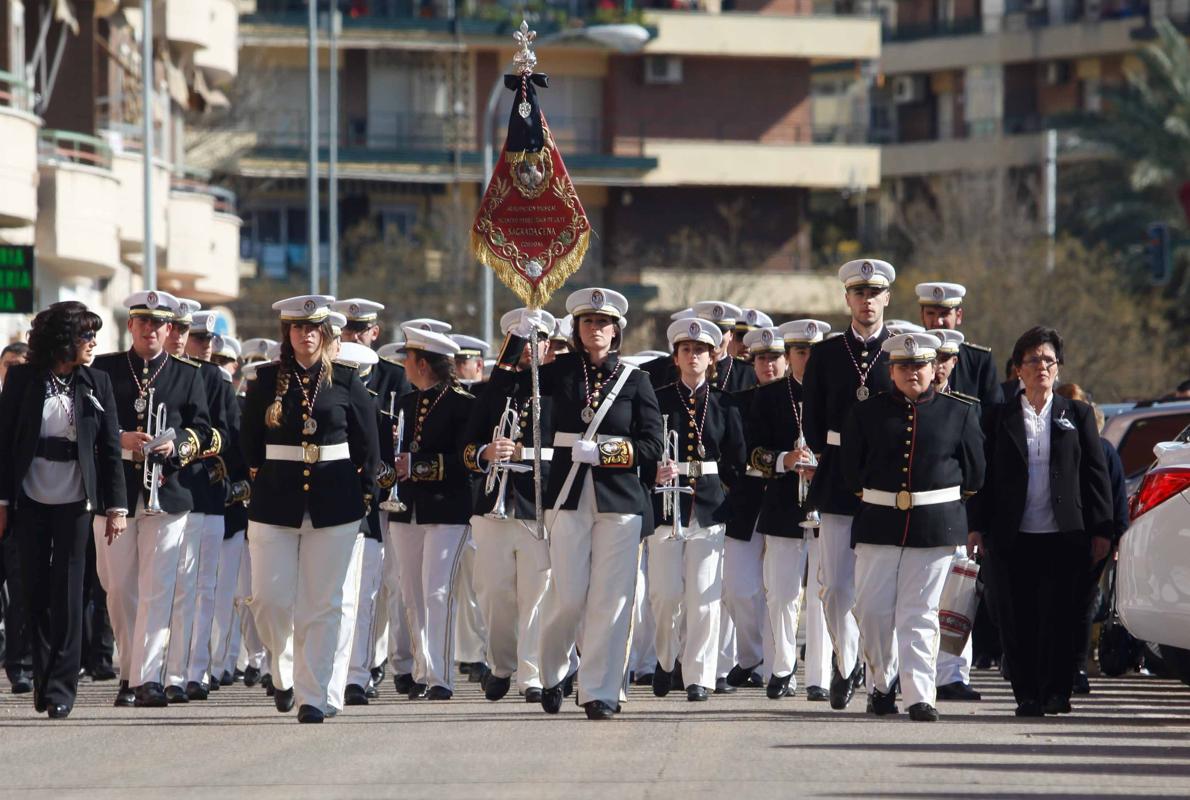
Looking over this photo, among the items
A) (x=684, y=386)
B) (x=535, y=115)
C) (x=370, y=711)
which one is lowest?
(x=370, y=711)

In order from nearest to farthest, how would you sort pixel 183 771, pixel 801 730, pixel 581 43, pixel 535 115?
1. pixel 183 771
2. pixel 801 730
3. pixel 535 115
4. pixel 581 43

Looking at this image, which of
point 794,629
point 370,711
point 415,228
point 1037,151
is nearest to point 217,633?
point 370,711

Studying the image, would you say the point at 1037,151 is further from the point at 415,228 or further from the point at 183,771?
the point at 183,771

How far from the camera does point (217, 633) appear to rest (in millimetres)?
17594

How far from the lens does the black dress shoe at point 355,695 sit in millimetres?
16094

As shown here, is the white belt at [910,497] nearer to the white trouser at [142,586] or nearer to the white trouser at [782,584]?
the white trouser at [782,584]

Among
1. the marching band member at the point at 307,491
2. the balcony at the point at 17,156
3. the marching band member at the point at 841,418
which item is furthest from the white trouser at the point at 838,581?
the balcony at the point at 17,156

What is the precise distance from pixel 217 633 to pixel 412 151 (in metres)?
49.0

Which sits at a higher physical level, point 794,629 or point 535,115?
point 535,115

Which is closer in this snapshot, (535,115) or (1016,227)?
(535,115)

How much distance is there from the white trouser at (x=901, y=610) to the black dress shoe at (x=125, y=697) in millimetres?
4282

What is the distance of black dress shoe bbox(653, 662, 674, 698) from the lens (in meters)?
16.9

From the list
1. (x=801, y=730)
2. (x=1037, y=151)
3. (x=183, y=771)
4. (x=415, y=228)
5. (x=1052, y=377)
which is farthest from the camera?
(x=1037, y=151)

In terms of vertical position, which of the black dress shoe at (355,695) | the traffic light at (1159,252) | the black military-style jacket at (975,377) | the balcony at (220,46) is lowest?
the black dress shoe at (355,695)
